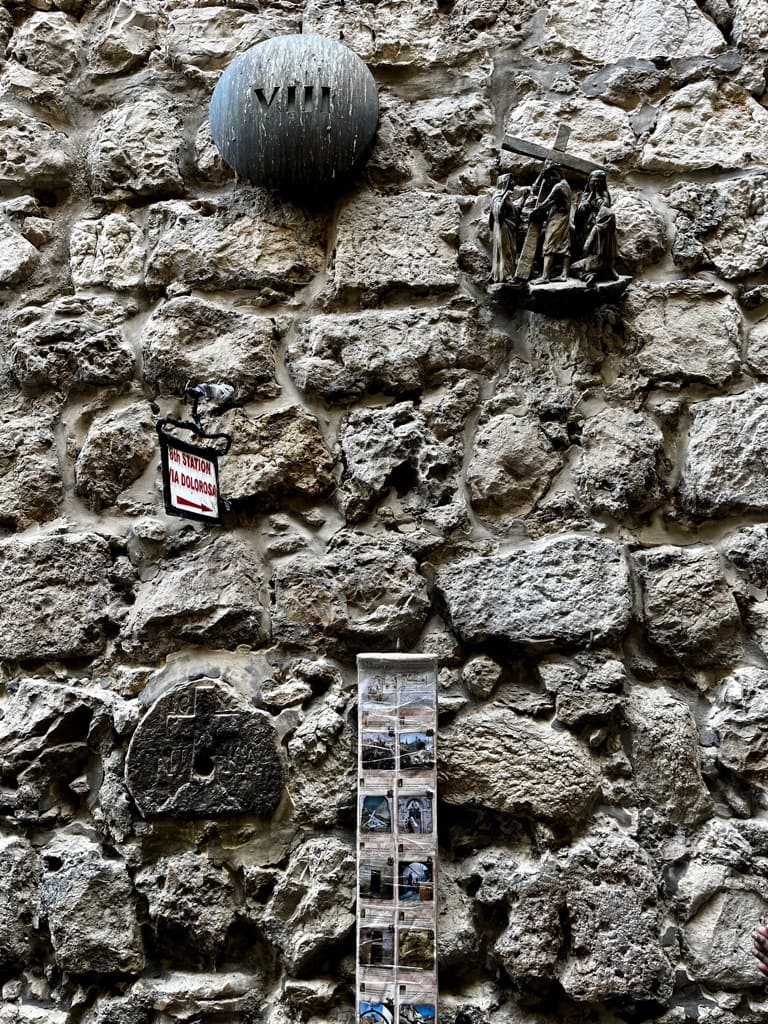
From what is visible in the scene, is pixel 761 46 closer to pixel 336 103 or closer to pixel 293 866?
pixel 336 103

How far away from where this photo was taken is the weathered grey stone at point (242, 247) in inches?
79.7

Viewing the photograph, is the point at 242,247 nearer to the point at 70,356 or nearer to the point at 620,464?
the point at 70,356

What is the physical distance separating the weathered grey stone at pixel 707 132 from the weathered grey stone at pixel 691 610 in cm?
83

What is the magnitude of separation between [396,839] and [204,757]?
15.4 inches

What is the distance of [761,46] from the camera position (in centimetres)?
200

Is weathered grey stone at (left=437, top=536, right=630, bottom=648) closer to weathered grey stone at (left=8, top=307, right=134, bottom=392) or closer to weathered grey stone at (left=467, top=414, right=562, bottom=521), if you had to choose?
weathered grey stone at (left=467, top=414, right=562, bottom=521)

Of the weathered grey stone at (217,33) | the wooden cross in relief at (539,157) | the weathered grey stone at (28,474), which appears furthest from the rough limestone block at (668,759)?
the weathered grey stone at (217,33)

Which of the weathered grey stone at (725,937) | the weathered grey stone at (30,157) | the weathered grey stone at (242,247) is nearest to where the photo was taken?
the weathered grey stone at (725,937)

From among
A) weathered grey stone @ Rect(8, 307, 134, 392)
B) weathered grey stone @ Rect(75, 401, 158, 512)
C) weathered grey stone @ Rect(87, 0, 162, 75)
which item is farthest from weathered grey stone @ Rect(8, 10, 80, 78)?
weathered grey stone @ Rect(75, 401, 158, 512)

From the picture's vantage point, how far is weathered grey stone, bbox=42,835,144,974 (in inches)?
67.3

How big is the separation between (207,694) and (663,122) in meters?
1.50

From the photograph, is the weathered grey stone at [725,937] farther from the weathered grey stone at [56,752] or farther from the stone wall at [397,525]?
the weathered grey stone at [56,752]

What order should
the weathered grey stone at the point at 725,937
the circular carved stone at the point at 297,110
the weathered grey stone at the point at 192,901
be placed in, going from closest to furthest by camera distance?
the weathered grey stone at the point at 725,937 → the weathered grey stone at the point at 192,901 → the circular carved stone at the point at 297,110

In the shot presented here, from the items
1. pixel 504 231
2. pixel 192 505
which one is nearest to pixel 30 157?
pixel 192 505
